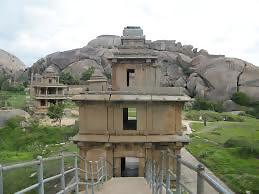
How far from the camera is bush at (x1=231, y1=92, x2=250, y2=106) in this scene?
46.9m

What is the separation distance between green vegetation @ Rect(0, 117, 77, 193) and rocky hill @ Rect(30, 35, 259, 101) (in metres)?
14.1

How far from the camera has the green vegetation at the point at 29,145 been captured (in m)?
23.3

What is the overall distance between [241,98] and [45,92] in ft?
87.5

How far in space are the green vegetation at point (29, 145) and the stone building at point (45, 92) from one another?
6.75 m

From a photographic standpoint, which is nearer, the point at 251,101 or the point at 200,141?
the point at 200,141

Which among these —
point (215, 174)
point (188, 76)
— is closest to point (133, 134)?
point (215, 174)

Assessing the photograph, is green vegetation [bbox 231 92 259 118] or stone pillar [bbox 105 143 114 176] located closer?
stone pillar [bbox 105 143 114 176]

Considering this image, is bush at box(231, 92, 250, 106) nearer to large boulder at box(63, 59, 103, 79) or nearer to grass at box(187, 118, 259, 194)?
Result: grass at box(187, 118, 259, 194)

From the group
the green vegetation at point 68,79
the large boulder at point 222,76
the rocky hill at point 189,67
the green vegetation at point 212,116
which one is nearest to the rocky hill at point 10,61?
the rocky hill at point 189,67

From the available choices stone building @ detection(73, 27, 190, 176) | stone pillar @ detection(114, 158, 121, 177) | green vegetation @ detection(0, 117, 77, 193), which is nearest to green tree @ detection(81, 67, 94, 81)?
green vegetation @ detection(0, 117, 77, 193)

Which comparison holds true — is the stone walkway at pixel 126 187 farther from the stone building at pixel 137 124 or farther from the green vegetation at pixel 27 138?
the green vegetation at pixel 27 138

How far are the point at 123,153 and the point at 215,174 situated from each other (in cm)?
871

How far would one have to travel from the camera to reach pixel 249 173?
21672 mm

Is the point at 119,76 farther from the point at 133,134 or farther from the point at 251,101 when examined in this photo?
the point at 251,101
